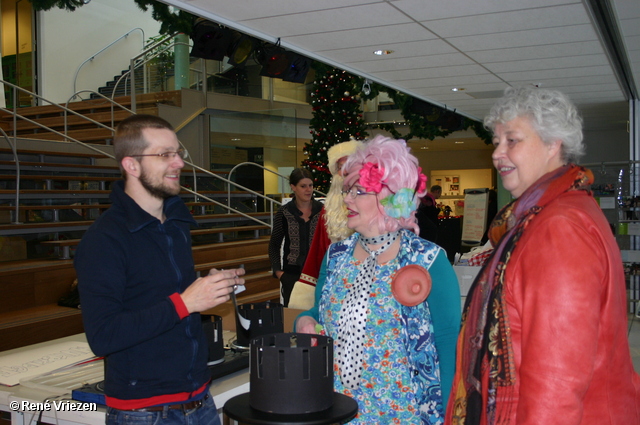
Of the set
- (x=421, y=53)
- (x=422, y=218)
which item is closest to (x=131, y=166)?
(x=422, y=218)

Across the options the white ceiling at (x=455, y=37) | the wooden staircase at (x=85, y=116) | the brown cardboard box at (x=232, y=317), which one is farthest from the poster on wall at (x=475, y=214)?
the brown cardboard box at (x=232, y=317)

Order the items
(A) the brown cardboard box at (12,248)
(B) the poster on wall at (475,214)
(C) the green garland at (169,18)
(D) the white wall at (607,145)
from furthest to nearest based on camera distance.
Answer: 1. (D) the white wall at (607,145)
2. (B) the poster on wall at (475,214)
3. (A) the brown cardboard box at (12,248)
4. (C) the green garland at (169,18)

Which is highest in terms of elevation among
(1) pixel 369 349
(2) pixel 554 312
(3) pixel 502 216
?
(3) pixel 502 216

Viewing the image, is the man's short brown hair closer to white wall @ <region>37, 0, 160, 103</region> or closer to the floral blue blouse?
the floral blue blouse

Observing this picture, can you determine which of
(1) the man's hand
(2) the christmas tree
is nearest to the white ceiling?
(2) the christmas tree

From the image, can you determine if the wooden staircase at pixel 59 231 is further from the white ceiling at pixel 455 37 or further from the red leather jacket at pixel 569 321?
the red leather jacket at pixel 569 321

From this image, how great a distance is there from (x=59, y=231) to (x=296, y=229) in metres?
2.86

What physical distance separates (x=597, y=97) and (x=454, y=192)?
29.6ft

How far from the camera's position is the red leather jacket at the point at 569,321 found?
1.21 m

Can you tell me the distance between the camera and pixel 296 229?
461cm

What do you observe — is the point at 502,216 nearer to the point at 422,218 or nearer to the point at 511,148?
the point at 511,148

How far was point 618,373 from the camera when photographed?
1324 mm

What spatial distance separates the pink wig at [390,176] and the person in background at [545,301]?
38 cm

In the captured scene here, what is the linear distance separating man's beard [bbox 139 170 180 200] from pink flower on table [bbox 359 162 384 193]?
0.57 m
